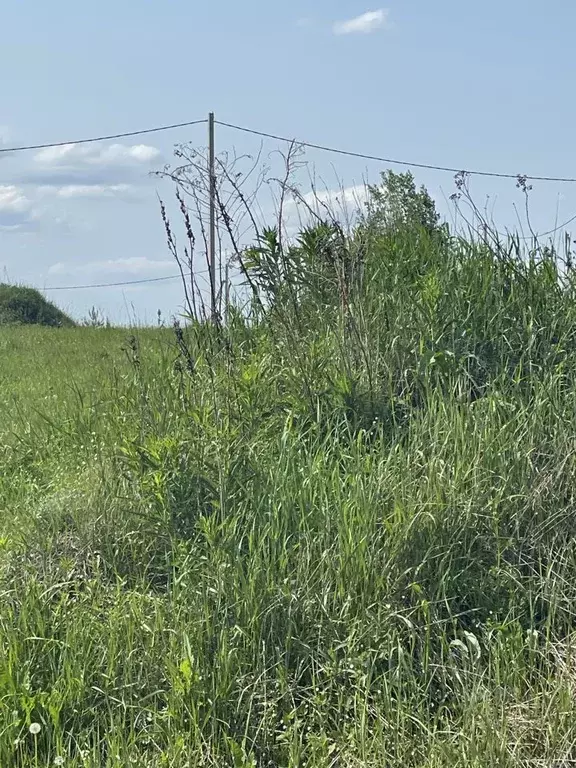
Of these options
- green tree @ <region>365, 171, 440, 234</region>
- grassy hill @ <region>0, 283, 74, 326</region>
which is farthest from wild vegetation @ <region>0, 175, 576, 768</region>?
grassy hill @ <region>0, 283, 74, 326</region>

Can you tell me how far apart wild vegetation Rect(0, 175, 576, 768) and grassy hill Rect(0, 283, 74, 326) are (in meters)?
14.1

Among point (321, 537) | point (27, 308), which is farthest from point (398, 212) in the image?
point (27, 308)

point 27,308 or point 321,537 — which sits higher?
point 27,308

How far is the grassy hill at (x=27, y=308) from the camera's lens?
19203mm

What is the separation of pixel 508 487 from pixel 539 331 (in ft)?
4.96

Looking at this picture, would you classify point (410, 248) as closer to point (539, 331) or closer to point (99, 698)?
point (539, 331)

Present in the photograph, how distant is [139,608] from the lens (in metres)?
3.28

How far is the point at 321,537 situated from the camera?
3.44 meters

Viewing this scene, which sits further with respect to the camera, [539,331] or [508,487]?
[539,331]

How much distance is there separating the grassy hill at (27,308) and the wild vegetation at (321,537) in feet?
46.4

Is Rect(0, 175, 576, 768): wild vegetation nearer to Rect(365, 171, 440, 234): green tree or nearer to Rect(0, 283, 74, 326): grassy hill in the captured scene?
Rect(365, 171, 440, 234): green tree

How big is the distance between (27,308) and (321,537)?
17391 millimetres

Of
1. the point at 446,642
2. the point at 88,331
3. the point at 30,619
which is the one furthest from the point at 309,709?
the point at 88,331

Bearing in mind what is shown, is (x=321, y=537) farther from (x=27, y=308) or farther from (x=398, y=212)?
(x=27, y=308)
